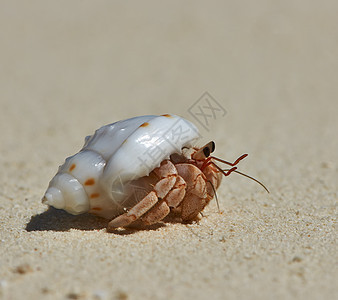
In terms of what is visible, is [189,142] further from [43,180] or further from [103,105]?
[103,105]

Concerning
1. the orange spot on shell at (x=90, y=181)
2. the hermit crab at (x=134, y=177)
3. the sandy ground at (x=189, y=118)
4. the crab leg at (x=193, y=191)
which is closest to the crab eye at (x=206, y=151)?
the hermit crab at (x=134, y=177)

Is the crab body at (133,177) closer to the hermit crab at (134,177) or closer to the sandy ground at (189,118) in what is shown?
the hermit crab at (134,177)

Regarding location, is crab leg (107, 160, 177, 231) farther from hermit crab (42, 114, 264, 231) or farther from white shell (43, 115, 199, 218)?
white shell (43, 115, 199, 218)

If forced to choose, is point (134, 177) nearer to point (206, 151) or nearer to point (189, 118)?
point (206, 151)

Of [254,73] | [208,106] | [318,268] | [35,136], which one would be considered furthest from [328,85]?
[318,268]

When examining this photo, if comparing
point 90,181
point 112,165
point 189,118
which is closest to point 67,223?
point 90,181

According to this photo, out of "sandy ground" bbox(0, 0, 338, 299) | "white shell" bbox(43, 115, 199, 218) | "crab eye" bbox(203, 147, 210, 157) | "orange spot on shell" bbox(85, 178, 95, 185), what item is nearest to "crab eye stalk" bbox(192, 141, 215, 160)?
"crab eye" bbox(203, 147, 210, 157)

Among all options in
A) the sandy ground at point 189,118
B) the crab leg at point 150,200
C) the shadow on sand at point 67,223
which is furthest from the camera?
the shadow on sand at point 67,223
